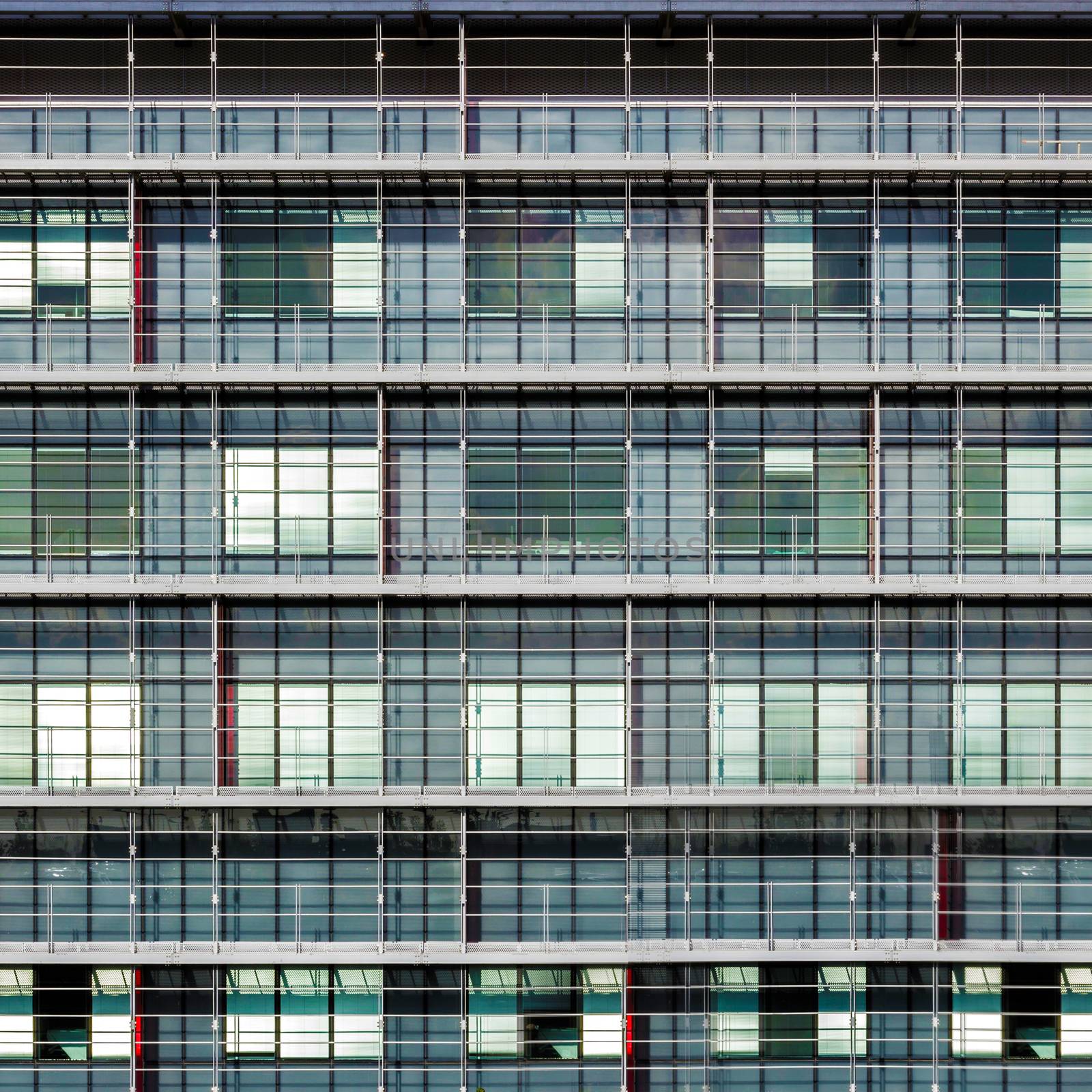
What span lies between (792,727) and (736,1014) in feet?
7.76

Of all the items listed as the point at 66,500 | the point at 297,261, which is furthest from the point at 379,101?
the point at 66,500

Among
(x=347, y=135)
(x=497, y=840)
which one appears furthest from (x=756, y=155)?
(x=497, y=840)

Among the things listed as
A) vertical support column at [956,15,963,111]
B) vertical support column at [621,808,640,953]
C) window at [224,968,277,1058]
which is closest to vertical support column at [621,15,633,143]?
vertical support column at [956,15,963,111]

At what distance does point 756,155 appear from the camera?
847 centimetres

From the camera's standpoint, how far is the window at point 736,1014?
345 inches

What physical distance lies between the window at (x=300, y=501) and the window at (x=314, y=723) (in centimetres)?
110

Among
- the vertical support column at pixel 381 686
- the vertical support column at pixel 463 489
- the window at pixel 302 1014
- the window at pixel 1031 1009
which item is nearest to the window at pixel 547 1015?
the window at pixel 302 1014

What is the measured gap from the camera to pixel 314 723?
28.6 ft

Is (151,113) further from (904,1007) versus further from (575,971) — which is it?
(904,1007)

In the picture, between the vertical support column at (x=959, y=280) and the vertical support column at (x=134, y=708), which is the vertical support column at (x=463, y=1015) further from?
the vertical support column at (x=959, y=280)

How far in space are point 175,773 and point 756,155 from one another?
6666mm

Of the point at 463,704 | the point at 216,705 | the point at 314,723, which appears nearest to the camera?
the point at 216,705

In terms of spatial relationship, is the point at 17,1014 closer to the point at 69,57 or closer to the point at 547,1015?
the point at 547,1015

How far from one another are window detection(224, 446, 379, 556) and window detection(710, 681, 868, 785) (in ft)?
10.4
